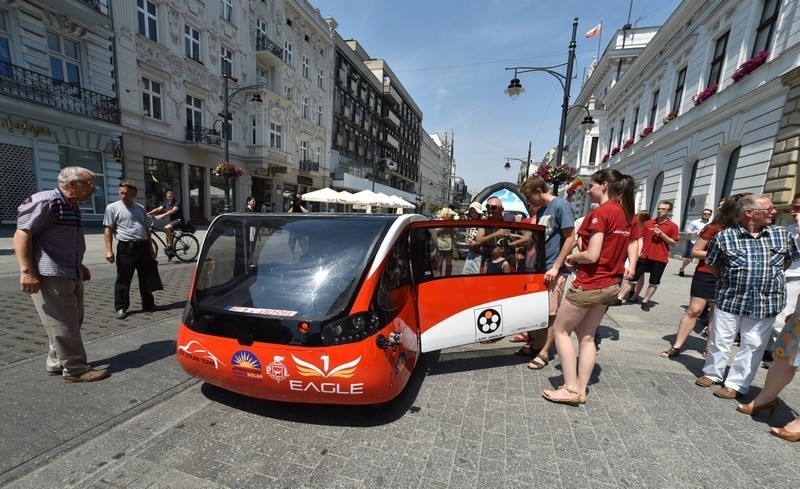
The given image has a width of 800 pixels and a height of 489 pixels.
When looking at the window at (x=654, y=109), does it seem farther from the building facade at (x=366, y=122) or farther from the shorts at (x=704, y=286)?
the building facade at (x=366, y=122)

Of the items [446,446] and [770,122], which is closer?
[446,446]

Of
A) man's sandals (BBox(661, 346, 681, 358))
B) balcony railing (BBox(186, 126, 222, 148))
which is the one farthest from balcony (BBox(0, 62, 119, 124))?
man's sandals (BBox(661, 346, 681, 358))

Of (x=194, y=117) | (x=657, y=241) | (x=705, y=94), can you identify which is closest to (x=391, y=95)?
(x=194, y=117)

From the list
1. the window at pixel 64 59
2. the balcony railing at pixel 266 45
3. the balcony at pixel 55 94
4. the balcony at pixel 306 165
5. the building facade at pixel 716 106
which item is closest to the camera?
the building facade at pixel 716 106

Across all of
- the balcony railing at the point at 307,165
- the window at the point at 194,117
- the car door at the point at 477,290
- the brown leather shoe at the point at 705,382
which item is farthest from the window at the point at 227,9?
the brown leather shoe at the point at 705,382

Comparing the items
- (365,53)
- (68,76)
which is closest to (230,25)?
(68,76)

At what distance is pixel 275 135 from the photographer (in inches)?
1030

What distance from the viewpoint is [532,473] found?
2.05 metres

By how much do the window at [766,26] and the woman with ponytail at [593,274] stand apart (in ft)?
42.8

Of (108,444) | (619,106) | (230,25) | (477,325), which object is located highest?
(230,25)

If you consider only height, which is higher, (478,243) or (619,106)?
(619,106)

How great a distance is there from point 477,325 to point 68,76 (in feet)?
62.3

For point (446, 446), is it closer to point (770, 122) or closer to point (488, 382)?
point (488, 382)

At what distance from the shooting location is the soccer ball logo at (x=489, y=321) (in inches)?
122
